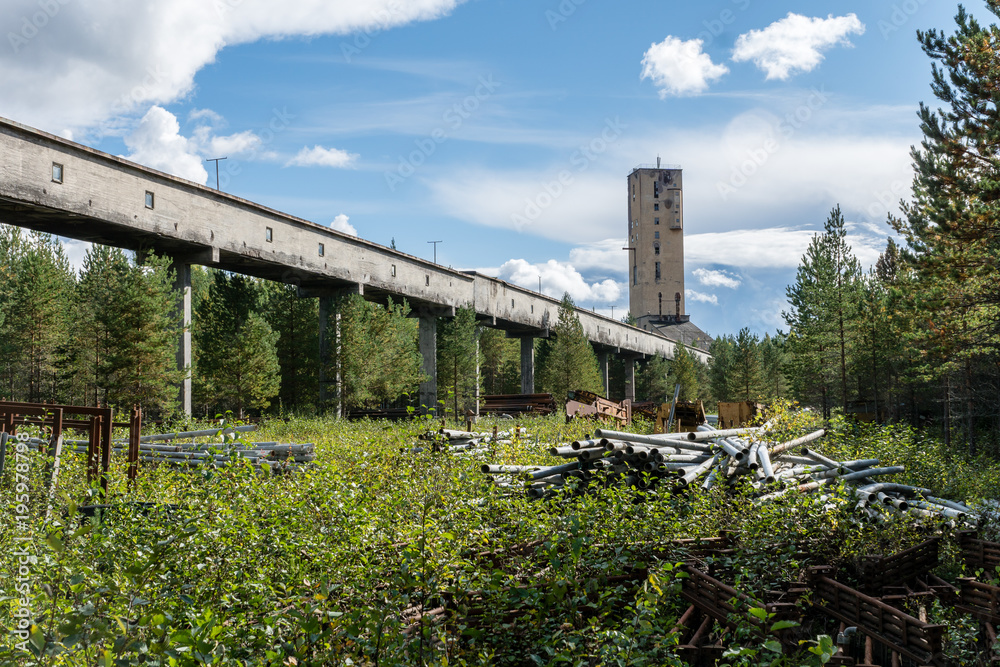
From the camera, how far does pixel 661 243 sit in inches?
3191

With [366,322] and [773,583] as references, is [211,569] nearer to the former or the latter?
[773,583]

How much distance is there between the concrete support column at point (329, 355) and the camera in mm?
28938

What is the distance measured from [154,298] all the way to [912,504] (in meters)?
20.3

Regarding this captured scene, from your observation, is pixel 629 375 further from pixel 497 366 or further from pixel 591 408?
pixel 591 408

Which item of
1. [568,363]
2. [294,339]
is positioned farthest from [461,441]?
[568,363]

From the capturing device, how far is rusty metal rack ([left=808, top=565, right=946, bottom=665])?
4.83 m

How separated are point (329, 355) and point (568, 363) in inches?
623

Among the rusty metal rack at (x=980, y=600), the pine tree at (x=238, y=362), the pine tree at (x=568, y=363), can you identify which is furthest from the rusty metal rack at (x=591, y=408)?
the rusty metal rack at (x=980, y=600)

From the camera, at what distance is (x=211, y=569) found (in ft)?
15.8

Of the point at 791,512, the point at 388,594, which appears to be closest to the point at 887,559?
the point at 791,512

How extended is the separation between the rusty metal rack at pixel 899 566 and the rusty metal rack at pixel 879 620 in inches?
24.9

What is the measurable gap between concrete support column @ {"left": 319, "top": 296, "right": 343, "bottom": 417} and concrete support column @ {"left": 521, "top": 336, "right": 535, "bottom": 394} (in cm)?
1560

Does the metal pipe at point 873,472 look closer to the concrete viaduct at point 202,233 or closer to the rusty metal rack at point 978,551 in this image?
the rusty metal rack at point 978,551

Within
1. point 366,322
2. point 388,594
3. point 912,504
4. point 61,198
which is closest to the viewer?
point 388,594
